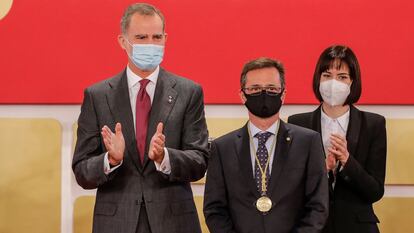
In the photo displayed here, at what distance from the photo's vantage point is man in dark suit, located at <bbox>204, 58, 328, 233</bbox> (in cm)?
270

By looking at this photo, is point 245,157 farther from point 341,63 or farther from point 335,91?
point 341,63

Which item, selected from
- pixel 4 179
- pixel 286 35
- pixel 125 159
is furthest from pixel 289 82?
pixel 4 179

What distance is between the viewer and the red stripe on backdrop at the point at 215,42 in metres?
3.78

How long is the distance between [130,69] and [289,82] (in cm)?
116

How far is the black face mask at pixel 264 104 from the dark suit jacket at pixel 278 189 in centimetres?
11

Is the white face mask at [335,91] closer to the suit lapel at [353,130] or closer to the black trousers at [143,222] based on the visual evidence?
the suit lapel at [353,130]

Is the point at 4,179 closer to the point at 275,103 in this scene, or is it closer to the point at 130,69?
the point at 130,69

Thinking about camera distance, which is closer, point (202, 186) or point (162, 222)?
point (162, 222)

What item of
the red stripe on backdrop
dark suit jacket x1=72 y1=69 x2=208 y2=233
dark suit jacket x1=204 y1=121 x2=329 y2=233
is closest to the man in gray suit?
dark suit jacket x1=72 y1=69 x2=208 y2=233

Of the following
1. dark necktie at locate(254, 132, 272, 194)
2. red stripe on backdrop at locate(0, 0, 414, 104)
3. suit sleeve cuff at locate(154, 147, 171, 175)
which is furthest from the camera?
red stripe on backdrop at locate(0, 0, 414, 104)

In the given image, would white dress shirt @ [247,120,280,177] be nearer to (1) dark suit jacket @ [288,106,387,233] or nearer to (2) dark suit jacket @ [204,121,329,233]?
(2) dark suit jacket @ [204,121,329,233]

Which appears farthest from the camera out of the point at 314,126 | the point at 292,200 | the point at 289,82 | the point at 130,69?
the point at 289,82

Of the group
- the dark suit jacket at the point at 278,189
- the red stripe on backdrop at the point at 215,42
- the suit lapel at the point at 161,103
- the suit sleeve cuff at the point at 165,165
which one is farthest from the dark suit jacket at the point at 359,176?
the suit sleeve cuff at the point at 165,165

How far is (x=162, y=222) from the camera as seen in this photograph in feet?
9.00
